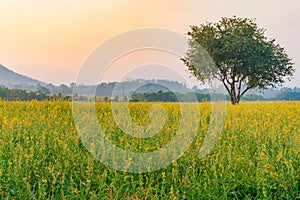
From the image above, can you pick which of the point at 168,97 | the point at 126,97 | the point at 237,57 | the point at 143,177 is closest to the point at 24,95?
the point at 126,97

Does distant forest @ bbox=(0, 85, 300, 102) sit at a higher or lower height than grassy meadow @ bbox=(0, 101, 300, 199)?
higher

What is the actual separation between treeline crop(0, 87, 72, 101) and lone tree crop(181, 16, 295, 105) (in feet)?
42.4

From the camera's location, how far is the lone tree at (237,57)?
2464 centimetres

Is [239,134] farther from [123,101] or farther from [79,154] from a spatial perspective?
[123,101]

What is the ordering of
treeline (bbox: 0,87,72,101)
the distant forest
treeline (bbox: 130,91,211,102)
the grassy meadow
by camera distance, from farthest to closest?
1. treeline (bbox: 0,87,72,101)
2. the distant forest
3. treeline (bbox: 130,91,211,102)
4. the grassy meadow

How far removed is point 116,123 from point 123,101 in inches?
142

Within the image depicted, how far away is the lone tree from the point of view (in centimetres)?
2464

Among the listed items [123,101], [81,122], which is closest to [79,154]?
[81,122]

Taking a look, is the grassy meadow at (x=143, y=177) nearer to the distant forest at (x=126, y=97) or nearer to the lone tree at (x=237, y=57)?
the distant forest at (x=126, y=97)

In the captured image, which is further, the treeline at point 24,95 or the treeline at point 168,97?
the treeline at point 24,95

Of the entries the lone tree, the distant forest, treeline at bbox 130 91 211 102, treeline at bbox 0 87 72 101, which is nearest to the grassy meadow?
treeline at bbox 130 91 211 102

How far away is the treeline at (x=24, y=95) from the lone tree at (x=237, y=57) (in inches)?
509

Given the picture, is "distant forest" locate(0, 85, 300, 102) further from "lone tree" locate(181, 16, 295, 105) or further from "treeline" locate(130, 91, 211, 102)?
"lone tree" locate(181, 16, 295, 105)

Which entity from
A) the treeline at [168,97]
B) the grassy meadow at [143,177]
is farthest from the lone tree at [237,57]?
the grassy meadow at [143,177]
